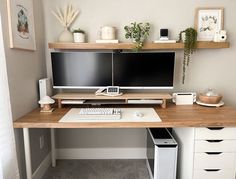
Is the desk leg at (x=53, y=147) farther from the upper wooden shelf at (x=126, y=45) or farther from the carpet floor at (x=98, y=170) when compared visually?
the upper wooden shelf at (x=126, y=45)

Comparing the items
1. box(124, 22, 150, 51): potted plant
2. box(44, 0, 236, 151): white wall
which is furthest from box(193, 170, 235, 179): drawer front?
box(124, 22, 150, 51): potted plant

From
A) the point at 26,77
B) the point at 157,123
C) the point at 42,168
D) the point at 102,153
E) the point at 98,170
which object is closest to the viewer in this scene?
the point at 157,123

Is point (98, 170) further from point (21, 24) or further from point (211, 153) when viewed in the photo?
point (21, 24)

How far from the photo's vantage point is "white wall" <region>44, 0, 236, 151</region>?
2129 mm

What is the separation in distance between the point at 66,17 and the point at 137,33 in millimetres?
811

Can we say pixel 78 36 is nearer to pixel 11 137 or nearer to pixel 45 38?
pixel 45 38

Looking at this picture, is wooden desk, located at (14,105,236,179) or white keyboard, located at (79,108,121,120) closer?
wooden desk, located at (14,105,236,179)

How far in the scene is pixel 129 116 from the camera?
1.70 m

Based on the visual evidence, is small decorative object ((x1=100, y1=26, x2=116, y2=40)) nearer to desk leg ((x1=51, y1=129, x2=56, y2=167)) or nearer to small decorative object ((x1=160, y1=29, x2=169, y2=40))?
small decorative object ((x1=160, y1=29, x2=169, y2=40))

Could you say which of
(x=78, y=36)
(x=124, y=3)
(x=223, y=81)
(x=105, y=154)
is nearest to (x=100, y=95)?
(x=78, y=36)

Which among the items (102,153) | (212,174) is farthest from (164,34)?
(102,153)

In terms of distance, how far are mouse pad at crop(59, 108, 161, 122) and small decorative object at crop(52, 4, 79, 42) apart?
0.81 metres

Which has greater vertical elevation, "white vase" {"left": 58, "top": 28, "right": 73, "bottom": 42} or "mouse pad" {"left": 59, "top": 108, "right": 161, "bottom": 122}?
"white vase" {"left": 58, "top": 28, "right": 73, "bottom": 42}

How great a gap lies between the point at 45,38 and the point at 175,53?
59.4 inches
